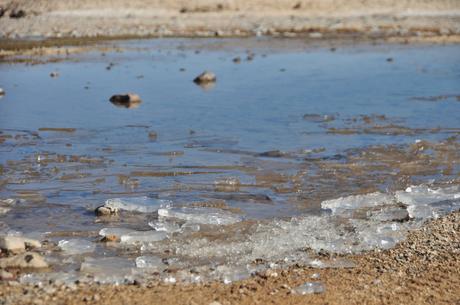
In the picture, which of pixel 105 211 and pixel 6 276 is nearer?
pixel 6 276

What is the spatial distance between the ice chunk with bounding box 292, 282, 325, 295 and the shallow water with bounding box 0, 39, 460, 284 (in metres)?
0.50

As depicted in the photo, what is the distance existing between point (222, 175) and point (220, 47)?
1761cm

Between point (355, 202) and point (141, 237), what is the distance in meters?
2.23

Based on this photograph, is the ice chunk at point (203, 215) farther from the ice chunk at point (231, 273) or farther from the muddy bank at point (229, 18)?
the muddy bank at point (229, 18)

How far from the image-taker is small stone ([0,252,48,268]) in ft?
20.2

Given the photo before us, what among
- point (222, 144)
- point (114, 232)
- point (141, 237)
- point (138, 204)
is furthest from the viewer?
point (222, 144)

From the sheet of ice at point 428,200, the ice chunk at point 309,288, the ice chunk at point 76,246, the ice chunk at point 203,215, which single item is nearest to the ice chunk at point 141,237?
the ice chunk at point 76,246

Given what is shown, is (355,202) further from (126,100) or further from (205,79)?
(205,79)

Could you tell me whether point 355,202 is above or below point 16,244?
below

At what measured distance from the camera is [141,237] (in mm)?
6898

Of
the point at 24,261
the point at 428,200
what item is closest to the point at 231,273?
the point at 24,261

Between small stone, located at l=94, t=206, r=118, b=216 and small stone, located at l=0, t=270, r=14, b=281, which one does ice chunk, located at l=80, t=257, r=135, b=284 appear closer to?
small stone, located at l=0, t=270, r=14, b=281

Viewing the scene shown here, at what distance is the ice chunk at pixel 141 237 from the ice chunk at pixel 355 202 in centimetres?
177

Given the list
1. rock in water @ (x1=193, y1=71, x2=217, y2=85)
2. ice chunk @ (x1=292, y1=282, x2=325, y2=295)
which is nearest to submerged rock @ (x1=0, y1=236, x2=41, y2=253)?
ice chunk @ (x1=292, y1=282, x2=325, y2=295)
